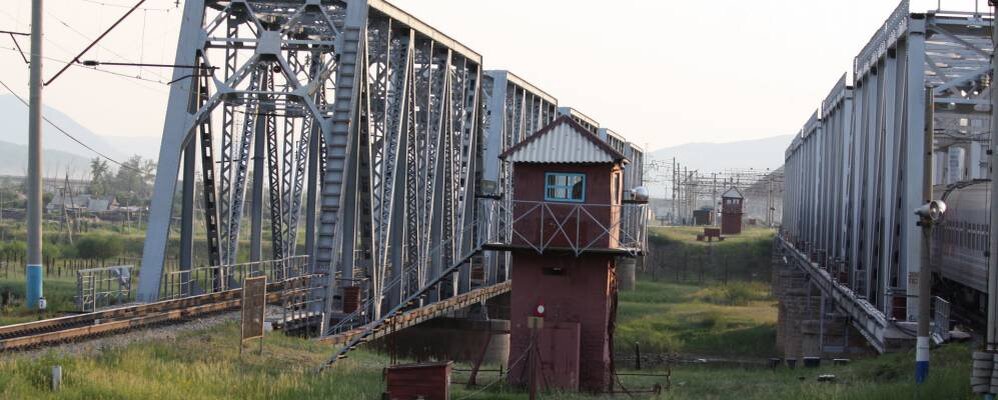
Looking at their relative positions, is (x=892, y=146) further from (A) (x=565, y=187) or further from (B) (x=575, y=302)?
(B) (x=575, y=302)

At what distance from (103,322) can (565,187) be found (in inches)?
392

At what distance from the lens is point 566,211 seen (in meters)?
25.8

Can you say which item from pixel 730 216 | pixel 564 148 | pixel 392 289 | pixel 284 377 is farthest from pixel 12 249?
pixel 284 377

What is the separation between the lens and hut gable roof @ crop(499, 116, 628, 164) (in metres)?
25.6

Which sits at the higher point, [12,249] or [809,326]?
[12,249]

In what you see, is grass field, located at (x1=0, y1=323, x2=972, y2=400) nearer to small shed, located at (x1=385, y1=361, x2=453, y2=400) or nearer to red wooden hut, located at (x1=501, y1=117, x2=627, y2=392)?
small shed, located at (x1=385, y1=361, x2=453, y2=400)

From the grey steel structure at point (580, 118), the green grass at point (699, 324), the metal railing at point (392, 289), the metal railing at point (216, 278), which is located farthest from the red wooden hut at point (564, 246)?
the grey steel structure at point (580, 118)

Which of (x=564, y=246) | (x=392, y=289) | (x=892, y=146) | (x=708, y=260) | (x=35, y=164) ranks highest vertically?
(x=892, y=146)

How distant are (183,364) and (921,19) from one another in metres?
17.8

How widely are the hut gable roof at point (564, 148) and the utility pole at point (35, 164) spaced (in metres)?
10.6

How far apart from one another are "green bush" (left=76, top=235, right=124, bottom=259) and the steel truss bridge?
139 ft

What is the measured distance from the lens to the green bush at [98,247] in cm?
8325

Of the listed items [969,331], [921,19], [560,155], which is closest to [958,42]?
[921,19]

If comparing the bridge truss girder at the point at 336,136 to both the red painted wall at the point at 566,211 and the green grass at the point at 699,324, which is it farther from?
the green grass at the point at 699,324
